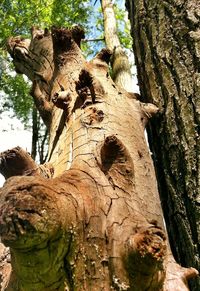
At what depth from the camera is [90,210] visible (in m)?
1.49

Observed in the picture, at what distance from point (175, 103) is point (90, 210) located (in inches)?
38.0

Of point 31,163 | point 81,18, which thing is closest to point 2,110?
point 81,18

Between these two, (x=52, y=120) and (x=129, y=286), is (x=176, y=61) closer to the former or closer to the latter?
(x=52, y=120)

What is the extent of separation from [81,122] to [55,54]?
2.97 feet

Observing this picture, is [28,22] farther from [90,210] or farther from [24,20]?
[90,210]

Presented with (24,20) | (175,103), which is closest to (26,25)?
(24,20)

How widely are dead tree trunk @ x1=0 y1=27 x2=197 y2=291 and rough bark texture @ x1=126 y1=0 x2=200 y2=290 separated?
140mm

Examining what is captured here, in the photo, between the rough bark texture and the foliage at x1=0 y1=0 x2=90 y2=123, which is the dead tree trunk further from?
the foliage at x1=0 y1=0 x2=90 y2=123

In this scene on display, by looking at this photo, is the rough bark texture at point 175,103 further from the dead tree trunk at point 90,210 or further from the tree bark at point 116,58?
the tree bark at point 116,58

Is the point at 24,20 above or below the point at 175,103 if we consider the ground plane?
above

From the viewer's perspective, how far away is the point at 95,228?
147 centimetres

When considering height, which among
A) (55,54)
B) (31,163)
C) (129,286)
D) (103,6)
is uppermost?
(103,6)

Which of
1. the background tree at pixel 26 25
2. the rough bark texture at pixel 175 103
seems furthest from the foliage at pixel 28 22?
the rough bark texture at pixel 175 103

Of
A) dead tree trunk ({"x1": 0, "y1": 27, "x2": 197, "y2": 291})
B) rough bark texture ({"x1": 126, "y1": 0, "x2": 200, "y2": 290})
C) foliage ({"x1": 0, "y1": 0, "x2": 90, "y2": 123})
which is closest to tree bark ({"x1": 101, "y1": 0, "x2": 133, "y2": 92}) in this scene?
rough bark texture ({"x1": 126, "y1": 0, "x2": 200, "y2": 290})
